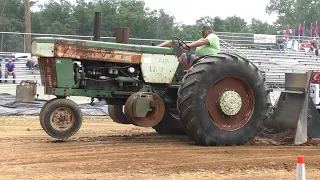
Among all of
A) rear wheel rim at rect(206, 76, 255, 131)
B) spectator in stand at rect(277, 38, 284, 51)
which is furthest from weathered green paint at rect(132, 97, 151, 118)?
spectator in stand at rect(277, 38, 284, 51)

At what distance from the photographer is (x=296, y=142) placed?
796 centimetres

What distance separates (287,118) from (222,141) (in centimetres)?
142

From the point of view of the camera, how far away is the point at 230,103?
779 centimetres

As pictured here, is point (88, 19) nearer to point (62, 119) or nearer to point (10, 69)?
point (10, 69)

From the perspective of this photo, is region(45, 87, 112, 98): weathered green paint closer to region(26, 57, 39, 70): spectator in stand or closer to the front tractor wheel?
the front tractor wheel

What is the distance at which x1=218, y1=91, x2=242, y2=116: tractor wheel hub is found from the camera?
7738 millimetres

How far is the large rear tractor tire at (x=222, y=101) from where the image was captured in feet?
24.4

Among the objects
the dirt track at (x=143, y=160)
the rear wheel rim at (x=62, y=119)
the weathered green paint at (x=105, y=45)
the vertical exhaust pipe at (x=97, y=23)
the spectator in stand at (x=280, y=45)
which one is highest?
the spectator in stand at (x=280, y=45)

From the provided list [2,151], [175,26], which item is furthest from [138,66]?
[175,26]

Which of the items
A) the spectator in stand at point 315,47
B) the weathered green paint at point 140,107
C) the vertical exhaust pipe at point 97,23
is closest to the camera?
the weathered green paint at point 140,107

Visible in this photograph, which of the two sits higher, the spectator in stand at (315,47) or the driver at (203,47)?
the spectator in stand at (315,47)

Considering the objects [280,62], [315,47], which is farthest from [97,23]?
[315,47]

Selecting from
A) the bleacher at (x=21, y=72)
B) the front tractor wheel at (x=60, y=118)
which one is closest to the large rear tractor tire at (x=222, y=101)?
the front tractor wheel at (x=60, y=118)

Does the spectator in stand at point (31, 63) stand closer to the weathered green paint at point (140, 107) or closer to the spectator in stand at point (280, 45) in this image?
the weathered green paint at point (140, 107)
